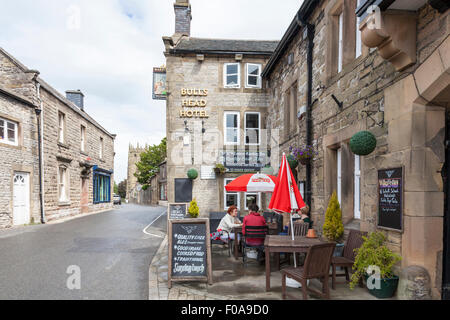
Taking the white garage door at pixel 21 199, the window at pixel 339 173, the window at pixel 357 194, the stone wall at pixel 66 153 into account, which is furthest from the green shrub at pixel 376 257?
the stone wall at pixel 66 153

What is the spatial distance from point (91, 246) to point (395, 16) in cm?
926

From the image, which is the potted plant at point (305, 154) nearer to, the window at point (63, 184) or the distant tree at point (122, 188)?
the window at point (63, 184)

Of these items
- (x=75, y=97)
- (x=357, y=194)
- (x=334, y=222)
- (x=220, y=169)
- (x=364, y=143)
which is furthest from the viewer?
(x=75, y=97)

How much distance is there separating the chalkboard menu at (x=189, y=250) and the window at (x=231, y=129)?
30.3 ft

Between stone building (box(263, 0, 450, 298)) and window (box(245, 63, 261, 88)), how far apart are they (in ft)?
22.6

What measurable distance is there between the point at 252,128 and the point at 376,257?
35.0ft

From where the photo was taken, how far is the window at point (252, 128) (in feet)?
48.4

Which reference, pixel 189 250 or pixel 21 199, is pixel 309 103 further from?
pixel 21 199

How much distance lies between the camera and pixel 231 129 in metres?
14.6

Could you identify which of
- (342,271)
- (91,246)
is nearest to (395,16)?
(342,271)

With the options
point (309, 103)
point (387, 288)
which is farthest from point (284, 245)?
point (309, 103)

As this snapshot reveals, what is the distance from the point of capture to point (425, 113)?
171 inches

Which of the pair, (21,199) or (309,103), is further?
(21,199)
